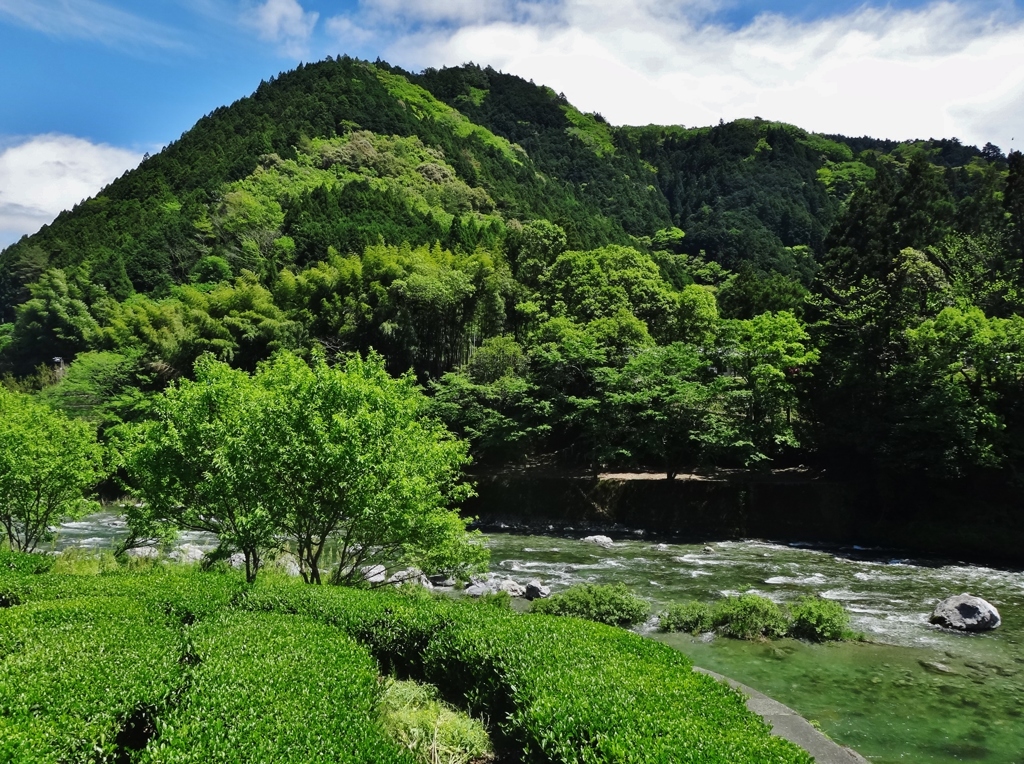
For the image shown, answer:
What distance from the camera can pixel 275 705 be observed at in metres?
6.05

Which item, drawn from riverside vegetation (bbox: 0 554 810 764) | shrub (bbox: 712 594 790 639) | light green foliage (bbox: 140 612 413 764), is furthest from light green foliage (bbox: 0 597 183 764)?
shrub (bbox: 712 594 790 639)

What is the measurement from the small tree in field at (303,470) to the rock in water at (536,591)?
489 cm

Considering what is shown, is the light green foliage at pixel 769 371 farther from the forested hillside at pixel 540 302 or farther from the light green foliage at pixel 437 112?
the light green foliage at pixel 437 112

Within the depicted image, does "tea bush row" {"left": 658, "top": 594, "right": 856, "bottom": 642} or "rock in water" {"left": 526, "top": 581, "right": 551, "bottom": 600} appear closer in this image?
"tea bush row" {"left": 658, "top": 594, "right": 856, "bottom": 642}

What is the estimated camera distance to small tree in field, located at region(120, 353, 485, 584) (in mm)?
12281

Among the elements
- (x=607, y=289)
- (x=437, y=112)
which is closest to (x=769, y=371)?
(x=607, y=289)

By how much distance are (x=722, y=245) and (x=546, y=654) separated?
96904 millimetres

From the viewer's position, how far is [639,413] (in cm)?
3434

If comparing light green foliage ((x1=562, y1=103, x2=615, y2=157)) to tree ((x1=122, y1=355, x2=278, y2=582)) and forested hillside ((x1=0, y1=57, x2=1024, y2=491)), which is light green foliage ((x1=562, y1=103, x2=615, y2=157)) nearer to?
forested hillside ((x1=0, y1=57, x2=1024, y2=491))

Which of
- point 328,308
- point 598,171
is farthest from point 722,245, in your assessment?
point 328,308

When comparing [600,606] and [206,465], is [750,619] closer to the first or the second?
[600,606]

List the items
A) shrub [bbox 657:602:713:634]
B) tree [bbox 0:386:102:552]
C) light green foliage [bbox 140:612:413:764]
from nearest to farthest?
light green foliage [bbox 140:612:413:764]
shrub [bbox 657:602:713:634]
tree [bbox 0:386:102:552]

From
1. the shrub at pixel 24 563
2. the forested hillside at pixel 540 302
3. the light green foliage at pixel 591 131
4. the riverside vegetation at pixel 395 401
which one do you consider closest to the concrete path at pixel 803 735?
the riverside vegetation at pixel 395 401

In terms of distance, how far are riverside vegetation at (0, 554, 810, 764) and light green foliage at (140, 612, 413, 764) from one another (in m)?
0.02
